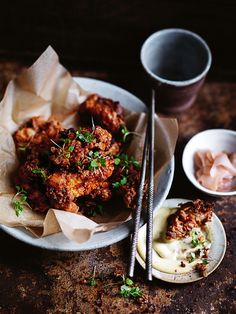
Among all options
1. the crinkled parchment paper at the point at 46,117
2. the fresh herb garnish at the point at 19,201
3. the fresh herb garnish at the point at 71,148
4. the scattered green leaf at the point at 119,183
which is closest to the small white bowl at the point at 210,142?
the crinkled parchment paper at the point at 46,117

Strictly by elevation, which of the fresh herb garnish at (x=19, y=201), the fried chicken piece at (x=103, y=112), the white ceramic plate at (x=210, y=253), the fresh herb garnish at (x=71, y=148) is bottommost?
the white ceramic plate at (x=210, y=253)

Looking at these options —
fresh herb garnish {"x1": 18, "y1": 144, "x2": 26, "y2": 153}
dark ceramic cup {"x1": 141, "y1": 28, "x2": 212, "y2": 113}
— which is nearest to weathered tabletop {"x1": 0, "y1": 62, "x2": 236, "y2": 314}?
fresh herb garnish {"x1": 18, "y1": 144, "x2": 26, "y2": 153}

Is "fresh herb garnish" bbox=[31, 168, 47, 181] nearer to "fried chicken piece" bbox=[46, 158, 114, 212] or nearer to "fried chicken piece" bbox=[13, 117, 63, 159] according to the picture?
"fried chicken piece" bbox=[46, 158, 114, 212]

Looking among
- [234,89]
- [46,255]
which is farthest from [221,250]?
[234,89]

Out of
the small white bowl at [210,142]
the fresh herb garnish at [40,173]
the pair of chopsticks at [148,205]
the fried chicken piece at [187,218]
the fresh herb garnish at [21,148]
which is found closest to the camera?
the pair of chopsticks at [148,205]

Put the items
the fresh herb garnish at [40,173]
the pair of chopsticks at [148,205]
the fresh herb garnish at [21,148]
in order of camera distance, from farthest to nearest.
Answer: the fresh herb garnish at [21,148], the fresh herb garnish at [40,173], the pair of chopsticks at [148,205]

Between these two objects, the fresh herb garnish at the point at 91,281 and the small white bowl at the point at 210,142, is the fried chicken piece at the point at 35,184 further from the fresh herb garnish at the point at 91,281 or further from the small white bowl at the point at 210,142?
the small white bowl at the point at 210,142

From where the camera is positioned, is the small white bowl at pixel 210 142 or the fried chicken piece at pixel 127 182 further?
the small white bowl at pixel 210 142

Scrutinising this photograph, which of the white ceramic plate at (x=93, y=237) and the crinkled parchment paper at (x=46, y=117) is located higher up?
the crinkled parchment paper at (x=46, y=117)

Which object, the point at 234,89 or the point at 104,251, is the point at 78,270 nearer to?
the point at 104,251
